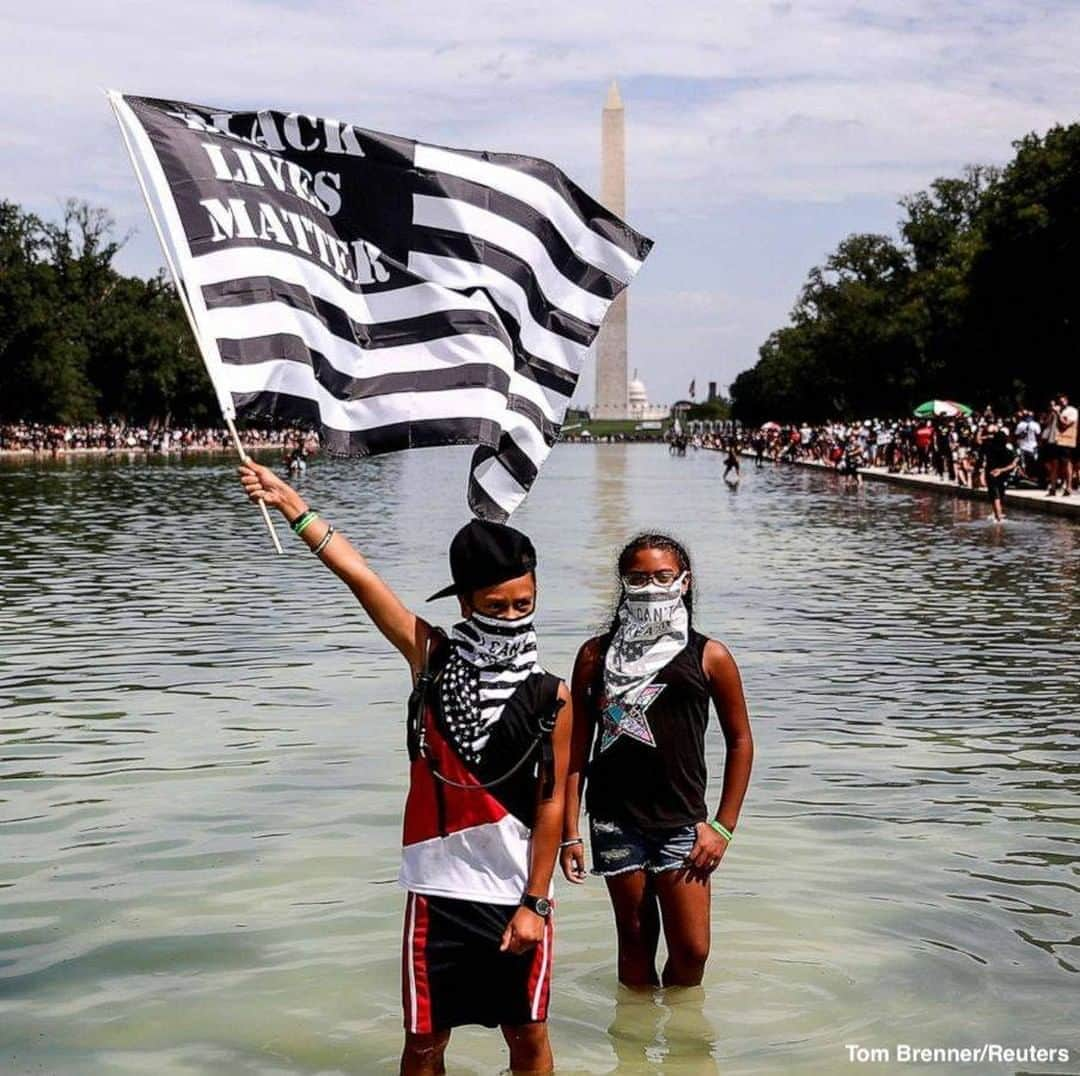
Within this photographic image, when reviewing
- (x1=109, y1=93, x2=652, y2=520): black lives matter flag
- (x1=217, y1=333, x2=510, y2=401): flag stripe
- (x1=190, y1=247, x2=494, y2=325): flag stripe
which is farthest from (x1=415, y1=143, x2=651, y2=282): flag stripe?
(x1=217, y1=333, x2=510, y2=401): flag stripe

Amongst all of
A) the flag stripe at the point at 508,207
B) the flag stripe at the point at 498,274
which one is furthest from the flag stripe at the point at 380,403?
the flag stripe at the point at 508,207

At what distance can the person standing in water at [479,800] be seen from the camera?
5.09m

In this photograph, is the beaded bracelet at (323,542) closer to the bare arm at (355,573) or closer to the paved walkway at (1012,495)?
the bare arm at (355,573)

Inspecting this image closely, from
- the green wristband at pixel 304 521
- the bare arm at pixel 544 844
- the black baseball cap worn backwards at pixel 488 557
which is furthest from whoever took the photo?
the green wristband at pixel 304 521

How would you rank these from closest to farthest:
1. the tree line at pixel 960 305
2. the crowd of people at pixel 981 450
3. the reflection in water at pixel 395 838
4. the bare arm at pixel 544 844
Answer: the bare arm at pixel 544 844
the reflection in water at pixel 395 838
the crowd of people at pixel 981 450
the tree line at pixel 960 305

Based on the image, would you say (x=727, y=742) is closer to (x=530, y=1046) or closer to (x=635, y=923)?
(x=635, y=923)

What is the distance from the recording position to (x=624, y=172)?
120375 mm

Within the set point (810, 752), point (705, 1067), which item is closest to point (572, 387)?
point (705, 1067)

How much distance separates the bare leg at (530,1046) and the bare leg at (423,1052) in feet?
0.54

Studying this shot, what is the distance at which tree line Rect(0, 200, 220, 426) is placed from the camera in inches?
4289

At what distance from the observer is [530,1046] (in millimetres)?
5180

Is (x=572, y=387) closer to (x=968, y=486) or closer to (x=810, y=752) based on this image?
(x=810, y=752)

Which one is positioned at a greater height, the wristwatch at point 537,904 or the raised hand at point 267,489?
the raised hand at point 267,489

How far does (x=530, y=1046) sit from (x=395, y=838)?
419 cm
